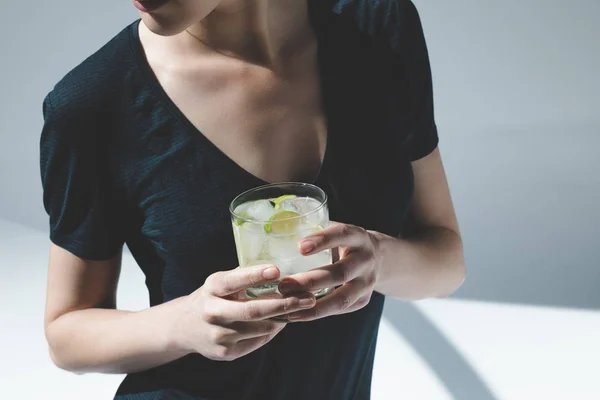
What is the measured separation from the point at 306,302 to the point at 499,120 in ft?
10.3

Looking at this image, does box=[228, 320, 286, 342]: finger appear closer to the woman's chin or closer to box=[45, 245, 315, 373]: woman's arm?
box=[45, 245, 315, 373]: woman's arm

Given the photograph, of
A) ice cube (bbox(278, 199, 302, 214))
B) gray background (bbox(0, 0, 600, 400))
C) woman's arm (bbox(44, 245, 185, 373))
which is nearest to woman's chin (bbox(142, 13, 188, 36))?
ice cube (bbox(278, 199, 302, 214))

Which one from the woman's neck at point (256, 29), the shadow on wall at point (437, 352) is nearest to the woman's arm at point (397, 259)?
the woman's neck at point (256, 29)

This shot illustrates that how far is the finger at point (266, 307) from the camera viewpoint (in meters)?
0.86

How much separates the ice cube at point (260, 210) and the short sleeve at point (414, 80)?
1.03ft

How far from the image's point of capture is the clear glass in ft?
2.95

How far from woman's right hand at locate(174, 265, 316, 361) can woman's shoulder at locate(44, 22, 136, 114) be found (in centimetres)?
26

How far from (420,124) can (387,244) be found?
0.20m

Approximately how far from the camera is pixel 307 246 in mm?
854

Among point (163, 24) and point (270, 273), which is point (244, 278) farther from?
point (163, 24)

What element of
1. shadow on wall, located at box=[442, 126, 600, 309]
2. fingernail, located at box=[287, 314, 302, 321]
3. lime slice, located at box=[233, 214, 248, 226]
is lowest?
fingernail, located at box=[287, 314, 302, 321]

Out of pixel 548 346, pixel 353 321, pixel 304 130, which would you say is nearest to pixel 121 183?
Result: pixel 304 130

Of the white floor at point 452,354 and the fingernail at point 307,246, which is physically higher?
the white floor at point 452,354

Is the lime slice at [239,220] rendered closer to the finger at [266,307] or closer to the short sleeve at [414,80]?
the finger at [266,307]
